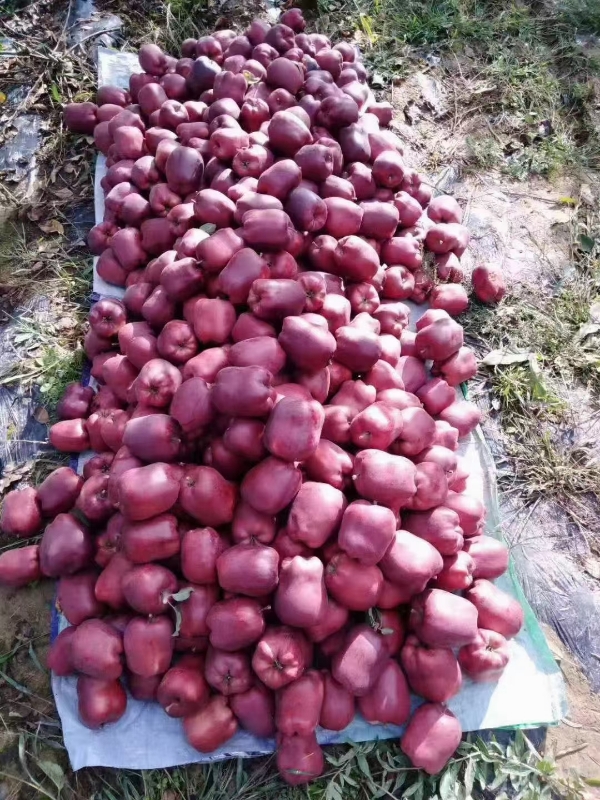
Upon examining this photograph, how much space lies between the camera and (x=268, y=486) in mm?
2406

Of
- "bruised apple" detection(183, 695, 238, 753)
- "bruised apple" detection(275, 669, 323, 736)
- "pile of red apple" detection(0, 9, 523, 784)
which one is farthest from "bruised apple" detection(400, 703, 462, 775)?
"bruised apple" detection(183, 695, 238, 753)

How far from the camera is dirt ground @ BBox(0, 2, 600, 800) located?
2586 millimetres

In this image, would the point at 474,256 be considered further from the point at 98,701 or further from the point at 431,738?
the point at 98,701

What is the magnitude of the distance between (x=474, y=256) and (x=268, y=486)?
107 inches

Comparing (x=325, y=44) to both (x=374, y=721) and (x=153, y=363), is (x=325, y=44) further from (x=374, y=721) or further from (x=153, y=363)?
(x=374, y=721)

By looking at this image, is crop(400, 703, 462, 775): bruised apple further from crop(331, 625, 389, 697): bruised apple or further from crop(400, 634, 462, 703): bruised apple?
crop(331, 625, 389, 697): bruised apple

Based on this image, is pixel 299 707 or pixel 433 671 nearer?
pixel 299 707

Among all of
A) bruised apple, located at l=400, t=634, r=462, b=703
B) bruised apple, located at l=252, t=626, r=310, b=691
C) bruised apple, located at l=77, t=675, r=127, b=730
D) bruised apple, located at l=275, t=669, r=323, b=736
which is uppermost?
bruised apple, located at l=400, t=634, r=462, b=703

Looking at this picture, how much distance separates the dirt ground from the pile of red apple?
0.93 ft

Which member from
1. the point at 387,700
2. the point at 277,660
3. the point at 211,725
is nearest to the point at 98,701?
the point at 211,725

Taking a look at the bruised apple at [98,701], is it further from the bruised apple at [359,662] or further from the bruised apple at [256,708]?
the bruised apple at [359,662]

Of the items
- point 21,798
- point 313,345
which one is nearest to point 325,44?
point 313,345

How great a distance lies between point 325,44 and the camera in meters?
4.71

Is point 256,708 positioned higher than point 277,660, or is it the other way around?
point 277,660
